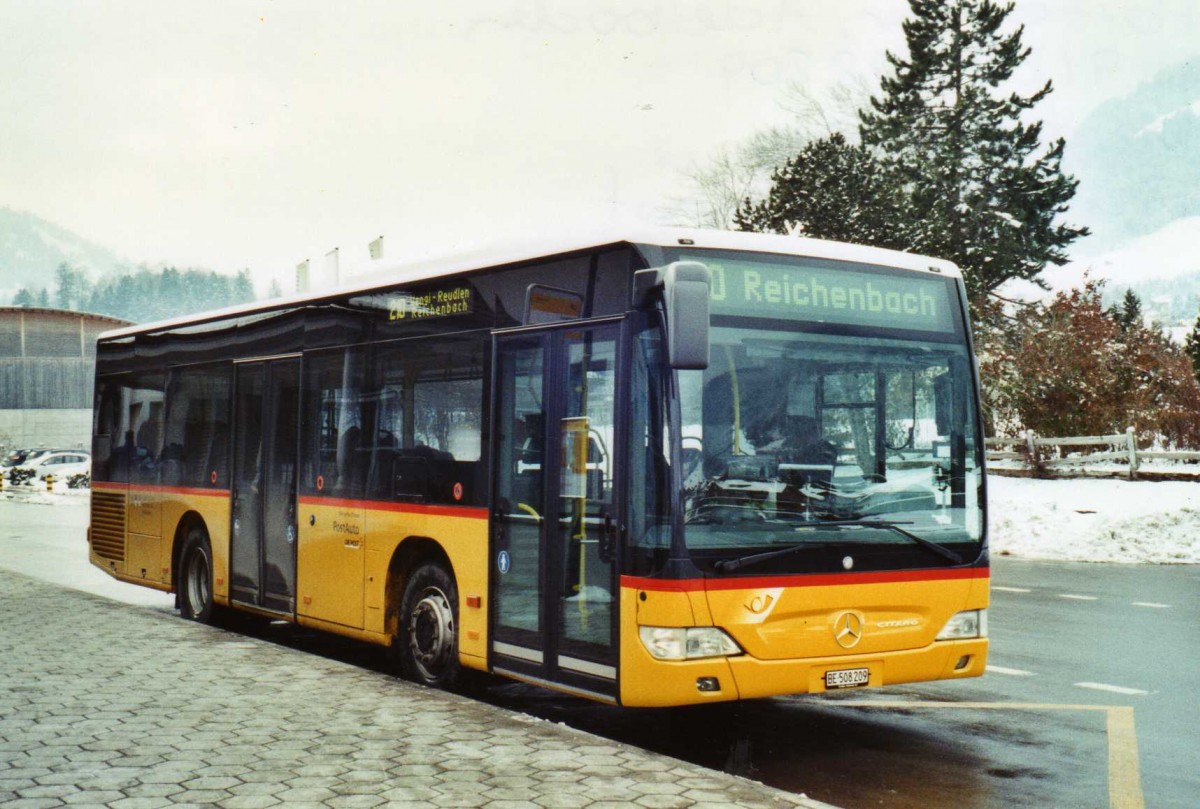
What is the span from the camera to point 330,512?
32.9 feet

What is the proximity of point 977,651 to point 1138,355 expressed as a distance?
1391 inches

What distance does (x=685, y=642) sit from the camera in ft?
22.0

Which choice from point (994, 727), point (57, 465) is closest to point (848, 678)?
point (994, 727)

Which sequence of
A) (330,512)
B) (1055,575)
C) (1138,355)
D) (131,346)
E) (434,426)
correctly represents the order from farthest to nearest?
(1138,355) → (1055,575) → (131,346) → (330,512) → (434,426)

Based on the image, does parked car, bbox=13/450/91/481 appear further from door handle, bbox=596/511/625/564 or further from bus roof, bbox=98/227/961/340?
door handle, bbox=596/511/625/564

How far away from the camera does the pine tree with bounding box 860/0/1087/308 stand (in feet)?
158

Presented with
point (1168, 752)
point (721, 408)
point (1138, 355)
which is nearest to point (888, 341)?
point (721, 408)

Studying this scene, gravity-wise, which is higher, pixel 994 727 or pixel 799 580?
pixel 799 580

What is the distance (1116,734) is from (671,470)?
339 centimetres

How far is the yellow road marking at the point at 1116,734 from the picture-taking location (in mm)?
6383

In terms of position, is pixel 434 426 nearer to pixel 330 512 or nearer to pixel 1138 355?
pixel 330 512

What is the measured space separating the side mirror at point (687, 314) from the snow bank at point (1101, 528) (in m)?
15.3

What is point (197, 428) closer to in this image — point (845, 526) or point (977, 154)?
point (845, 526)

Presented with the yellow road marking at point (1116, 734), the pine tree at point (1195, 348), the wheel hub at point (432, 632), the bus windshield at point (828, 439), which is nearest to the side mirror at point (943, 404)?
the bus windshield at point (828, 439)
